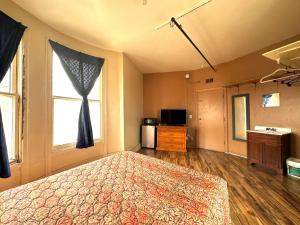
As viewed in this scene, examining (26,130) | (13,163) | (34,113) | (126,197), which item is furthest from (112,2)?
(13,163)

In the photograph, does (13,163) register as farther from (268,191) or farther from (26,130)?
(268,191)

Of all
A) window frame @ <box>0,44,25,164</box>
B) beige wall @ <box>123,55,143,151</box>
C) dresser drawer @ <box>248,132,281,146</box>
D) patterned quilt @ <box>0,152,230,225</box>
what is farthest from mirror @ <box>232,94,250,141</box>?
window frame @ <box>0,44,25,164</box>

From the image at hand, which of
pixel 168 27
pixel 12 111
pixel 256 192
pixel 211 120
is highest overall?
pixel 168 27

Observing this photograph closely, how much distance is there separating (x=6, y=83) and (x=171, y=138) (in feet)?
13.7

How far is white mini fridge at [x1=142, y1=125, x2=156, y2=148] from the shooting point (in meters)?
5.17

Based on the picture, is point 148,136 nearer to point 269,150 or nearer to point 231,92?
point 231,92

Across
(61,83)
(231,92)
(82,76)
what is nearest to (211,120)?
(231,92)

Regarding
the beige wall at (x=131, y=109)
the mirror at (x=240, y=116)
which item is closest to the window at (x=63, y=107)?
the beige wall at (x=131, y=109)

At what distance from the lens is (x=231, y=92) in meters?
4.46

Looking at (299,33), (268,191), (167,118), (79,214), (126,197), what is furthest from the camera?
(167,118)

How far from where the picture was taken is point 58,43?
2672 millimetres

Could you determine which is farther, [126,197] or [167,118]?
[167,118]

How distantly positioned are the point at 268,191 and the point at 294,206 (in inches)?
14.7

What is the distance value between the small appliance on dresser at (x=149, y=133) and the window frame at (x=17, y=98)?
357 centimetres
